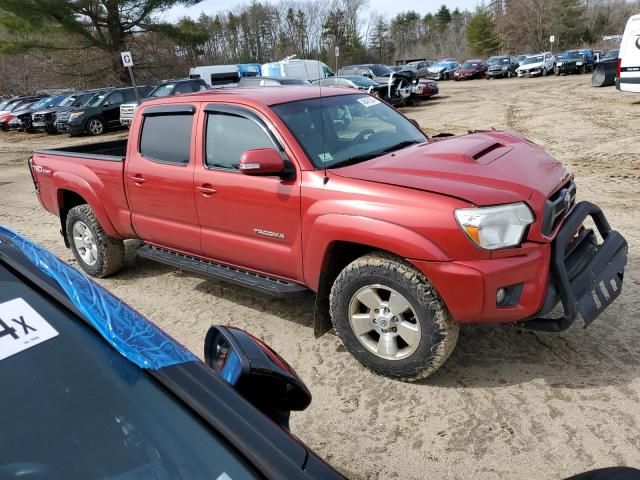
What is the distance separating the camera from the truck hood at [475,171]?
296cm

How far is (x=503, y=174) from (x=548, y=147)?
8392mm

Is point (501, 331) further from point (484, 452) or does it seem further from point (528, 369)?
point (484, 452)

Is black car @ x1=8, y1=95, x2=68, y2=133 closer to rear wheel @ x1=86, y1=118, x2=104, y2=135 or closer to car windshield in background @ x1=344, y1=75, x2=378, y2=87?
rear wheel @ x1=86, y1=118, x2=104, y2=135

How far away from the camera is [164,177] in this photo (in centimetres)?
436

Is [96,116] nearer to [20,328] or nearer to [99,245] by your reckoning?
[99,245]

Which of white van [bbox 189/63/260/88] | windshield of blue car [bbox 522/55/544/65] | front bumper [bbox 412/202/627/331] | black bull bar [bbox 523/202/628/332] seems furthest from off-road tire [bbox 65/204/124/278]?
windshield of blue car [bbox 522/55/544/65]

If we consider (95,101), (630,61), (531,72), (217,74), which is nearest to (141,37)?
(217,74)

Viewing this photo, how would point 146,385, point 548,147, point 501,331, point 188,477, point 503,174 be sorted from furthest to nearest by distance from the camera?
point 548,147
point 501,331
point 503,174
point 146,385
point 188,477

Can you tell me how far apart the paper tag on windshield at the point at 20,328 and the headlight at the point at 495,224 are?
2.08 metres

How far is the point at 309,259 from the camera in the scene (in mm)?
3510

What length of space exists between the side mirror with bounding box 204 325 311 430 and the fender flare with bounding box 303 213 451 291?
1.34m

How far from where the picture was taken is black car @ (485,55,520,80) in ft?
124

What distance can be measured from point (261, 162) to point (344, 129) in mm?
917

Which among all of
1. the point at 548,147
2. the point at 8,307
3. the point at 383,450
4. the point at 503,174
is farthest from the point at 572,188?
the point at 548,147
